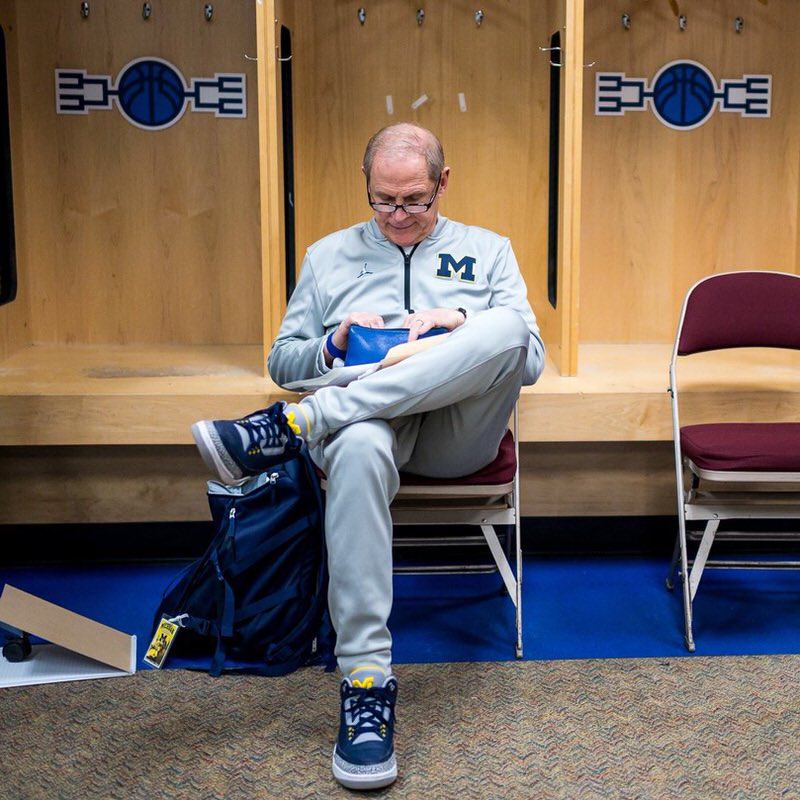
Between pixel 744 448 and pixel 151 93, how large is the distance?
2.32m

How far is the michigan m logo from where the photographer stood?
8.79ft

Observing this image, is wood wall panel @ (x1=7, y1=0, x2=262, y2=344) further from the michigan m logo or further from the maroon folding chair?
the maroon folding chair

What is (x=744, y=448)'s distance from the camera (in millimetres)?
2605

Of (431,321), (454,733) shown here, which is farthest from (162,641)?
(431,321)

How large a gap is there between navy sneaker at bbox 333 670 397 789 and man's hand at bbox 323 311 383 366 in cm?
75

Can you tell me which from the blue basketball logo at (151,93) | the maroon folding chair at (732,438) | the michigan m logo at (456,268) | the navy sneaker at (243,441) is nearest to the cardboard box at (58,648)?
the navy sneaker at (243,441)

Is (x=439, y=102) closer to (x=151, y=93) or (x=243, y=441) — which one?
(x=151, y=93)

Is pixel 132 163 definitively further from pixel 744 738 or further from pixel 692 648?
pixel 744 738

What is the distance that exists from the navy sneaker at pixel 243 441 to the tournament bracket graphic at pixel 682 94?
2105 millimetres

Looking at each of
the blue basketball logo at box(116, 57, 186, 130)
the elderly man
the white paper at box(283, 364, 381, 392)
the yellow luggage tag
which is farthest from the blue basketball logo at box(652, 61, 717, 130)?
the yellow luggage tag

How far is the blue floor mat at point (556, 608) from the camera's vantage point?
265 cm

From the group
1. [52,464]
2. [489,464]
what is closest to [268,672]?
[489,464]

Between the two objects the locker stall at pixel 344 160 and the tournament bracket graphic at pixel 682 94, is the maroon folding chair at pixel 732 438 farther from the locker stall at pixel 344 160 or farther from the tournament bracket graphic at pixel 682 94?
the tournament bracket graphic at pixel 682 94

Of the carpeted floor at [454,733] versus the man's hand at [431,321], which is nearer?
the carpeted floor at [454,733]
